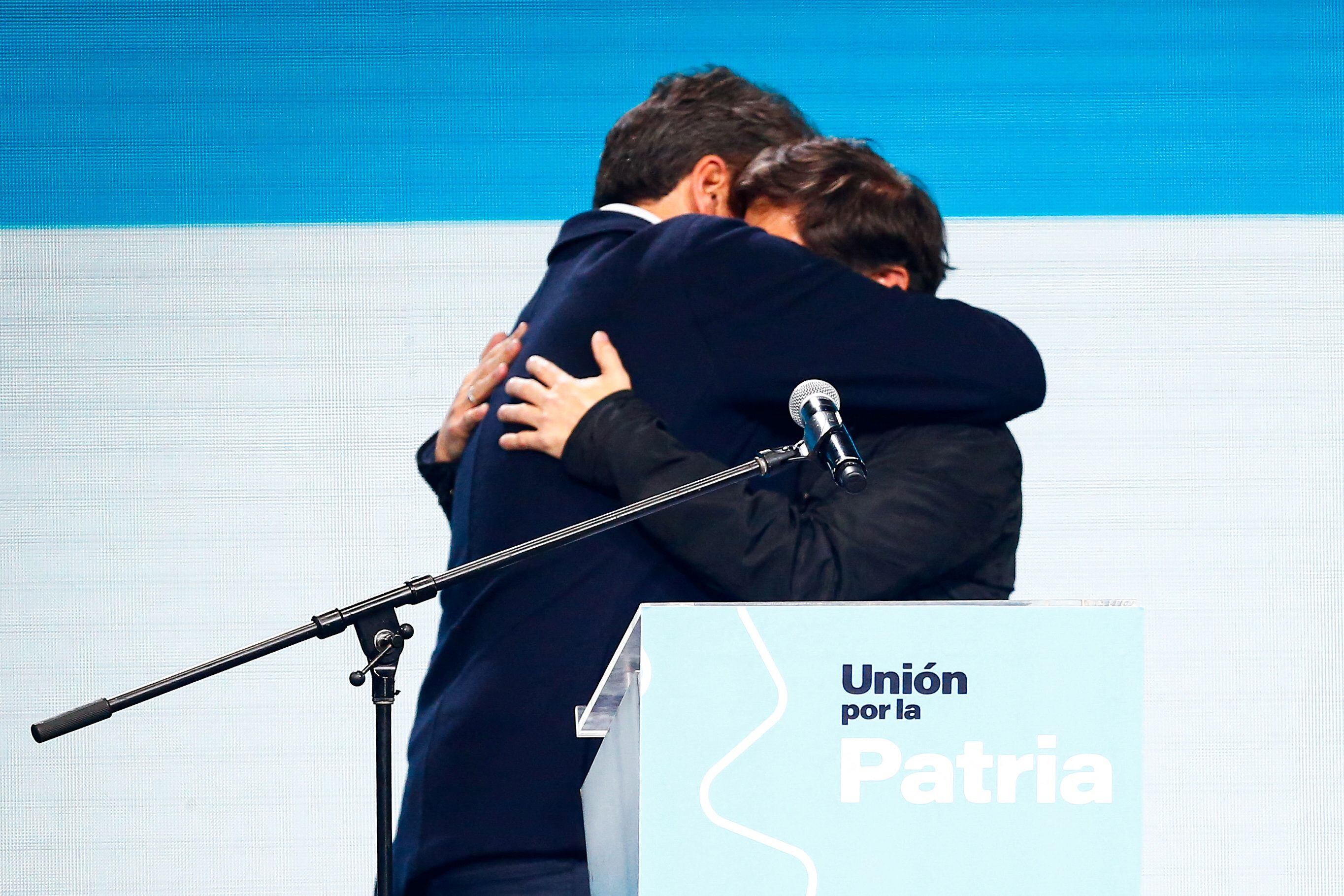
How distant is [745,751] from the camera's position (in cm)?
130

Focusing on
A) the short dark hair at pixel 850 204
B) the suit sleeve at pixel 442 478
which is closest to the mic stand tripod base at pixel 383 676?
the suit sleeve at pixel 442 478

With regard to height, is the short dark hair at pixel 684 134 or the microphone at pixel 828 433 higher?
the short dark hair at pixel 684 134

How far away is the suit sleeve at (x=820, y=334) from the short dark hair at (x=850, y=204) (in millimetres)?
194

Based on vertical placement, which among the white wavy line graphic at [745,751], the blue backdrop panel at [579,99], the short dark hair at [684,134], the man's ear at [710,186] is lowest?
the white wavy line graphic at [745,751]

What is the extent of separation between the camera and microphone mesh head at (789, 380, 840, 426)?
1811mm

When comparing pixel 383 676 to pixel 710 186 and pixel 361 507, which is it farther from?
pixel 361 507

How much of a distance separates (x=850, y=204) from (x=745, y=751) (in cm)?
119

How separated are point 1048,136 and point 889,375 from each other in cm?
144

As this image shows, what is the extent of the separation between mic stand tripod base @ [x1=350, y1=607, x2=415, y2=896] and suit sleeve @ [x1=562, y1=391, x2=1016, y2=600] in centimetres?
36

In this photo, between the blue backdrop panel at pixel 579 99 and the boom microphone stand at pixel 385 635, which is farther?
the blue backdrop panel at pixel 579 99

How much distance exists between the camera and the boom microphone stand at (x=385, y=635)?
1.69m

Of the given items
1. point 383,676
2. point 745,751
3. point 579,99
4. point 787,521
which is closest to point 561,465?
point 787,521

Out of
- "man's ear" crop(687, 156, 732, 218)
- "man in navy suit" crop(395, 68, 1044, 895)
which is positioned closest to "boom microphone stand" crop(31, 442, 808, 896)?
"man in navy suit" crop(395, 68, 1044, 895)

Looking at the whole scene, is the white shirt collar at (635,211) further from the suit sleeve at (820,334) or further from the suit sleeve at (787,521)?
the suit sleeve at (787,521)
